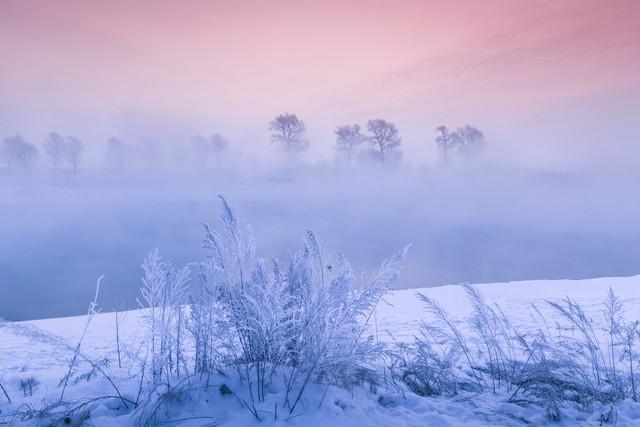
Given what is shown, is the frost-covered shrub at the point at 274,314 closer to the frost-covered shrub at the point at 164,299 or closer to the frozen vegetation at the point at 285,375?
the frozen vegetation at the point at 285,375

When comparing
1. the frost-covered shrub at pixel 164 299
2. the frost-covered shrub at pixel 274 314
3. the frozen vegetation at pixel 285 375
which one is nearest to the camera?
the frozen vegetation at pixel 285 375

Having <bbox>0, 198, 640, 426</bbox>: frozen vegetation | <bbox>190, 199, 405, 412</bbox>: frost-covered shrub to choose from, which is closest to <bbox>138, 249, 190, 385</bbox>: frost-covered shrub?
<bbox>0, 198, 640, 426</bbox>: frozen vegetation

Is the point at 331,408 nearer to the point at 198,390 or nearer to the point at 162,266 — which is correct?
the point at 198,390

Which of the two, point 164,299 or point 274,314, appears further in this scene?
point 164,299

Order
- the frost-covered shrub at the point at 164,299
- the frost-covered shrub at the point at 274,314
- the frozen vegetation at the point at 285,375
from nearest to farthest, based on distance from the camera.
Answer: the frozen vegetation at the point at 285,375, the frost-covered shrub at the point at 274,314, the frost-covered shrub at the point at 164,299

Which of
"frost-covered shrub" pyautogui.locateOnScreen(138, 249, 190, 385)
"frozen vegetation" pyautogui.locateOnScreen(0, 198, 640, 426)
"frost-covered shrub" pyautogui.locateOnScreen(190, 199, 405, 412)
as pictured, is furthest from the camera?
"frost-covered shrub" pyautogui.locateOnScreen(138, 249, 190, 385)

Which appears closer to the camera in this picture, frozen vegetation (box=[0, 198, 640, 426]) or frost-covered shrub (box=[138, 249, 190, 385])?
frozen vegetation (box=[0, 198, 640, 426])

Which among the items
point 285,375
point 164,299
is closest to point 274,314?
point 285,375

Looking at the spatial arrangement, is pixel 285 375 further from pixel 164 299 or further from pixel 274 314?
pixel 164 299

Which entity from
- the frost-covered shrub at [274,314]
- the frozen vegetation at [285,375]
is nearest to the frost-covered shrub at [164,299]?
the frozen vegetation at [285,375]

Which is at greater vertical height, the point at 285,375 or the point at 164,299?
the point at 164,299

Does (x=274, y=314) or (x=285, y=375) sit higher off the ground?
(x=274, y=314)

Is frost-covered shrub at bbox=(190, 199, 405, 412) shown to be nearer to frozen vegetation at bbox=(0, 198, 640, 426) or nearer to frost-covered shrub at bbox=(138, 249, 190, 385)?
frozen vegetation at bbox=(0, 198, 640, 426)

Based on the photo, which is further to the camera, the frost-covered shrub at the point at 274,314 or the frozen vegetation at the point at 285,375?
the frost-covered shrub at the point at 274,314
